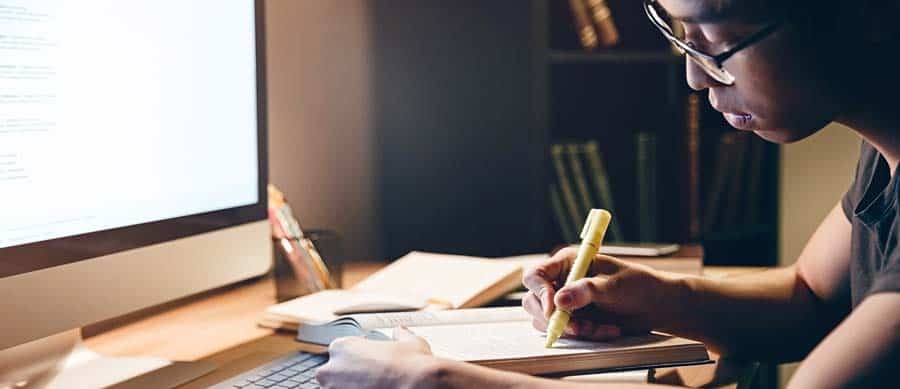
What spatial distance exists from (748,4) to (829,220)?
0.45m

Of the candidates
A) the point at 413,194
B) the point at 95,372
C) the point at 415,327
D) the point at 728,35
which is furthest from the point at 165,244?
the point at 413,194

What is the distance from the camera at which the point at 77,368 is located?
1.07m

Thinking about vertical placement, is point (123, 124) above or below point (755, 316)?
above

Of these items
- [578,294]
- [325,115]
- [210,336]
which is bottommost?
[210,336]

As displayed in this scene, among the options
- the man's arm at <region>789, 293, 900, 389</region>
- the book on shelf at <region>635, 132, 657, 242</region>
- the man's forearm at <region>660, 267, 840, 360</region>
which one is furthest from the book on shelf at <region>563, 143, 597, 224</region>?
the man's arm at <region>789, 293, 900, 389</region>

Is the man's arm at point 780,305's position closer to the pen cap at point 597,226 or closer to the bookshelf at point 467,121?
the pen cap at point 597,226

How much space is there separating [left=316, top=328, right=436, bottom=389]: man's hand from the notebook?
12.3 inches

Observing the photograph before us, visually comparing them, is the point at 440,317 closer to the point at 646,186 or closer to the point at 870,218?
the point at 870,218

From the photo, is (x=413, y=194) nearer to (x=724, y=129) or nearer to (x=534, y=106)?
(x=534, y=106)

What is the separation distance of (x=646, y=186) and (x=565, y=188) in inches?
7.0

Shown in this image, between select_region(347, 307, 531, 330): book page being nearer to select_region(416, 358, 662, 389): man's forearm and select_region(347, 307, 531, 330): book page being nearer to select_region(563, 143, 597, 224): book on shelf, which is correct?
select_region(416, 358, 662, 389): man's forearm

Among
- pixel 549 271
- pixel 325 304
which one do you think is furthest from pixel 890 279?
pixel 325 304

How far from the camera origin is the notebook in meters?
1.23

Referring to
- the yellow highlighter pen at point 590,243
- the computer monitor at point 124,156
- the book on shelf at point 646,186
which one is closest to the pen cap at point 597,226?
the yellow highlighter pen at point 590,243
